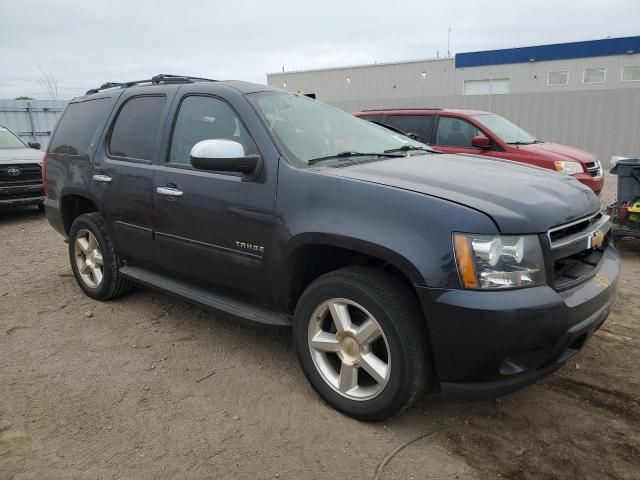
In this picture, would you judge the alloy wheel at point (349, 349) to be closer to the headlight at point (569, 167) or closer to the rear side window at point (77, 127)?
the rear side window at point (77, 127)

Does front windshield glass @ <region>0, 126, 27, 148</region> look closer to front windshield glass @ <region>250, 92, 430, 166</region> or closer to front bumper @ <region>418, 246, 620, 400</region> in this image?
front windshield glass @ <region>250, 92, 430, 166</region>

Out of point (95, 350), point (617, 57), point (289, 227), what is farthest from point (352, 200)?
point (617, 57)

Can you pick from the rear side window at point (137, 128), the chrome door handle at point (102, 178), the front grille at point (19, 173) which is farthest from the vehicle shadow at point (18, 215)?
the rear side window at point (137, 128)

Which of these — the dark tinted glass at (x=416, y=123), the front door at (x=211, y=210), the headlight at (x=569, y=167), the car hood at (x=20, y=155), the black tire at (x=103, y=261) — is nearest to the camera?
the front door at (x=211, y=210)

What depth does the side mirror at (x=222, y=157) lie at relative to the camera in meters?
2.83

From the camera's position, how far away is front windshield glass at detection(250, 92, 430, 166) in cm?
309

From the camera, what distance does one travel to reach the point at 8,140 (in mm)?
9641

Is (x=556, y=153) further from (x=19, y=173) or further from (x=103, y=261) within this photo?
(x=19, y=173)

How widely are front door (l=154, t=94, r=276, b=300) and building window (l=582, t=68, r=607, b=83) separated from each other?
26.5 meters

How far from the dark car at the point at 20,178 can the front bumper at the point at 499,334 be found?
844cm

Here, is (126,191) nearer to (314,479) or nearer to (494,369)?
(314,479)

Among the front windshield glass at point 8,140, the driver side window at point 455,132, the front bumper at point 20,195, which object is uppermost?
the front windshield glass at point 8,140

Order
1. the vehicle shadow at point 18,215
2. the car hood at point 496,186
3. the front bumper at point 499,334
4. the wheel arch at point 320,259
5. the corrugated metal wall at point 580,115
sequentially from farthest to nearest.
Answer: the corrugated metal wall at point 580,115 < the vehicle shadow at point 18,215 < the wheel arch at point 320,259 < the car hood at point 496,186 < the front bumper at point 499,334

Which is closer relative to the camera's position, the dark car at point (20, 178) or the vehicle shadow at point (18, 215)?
the dark car at point (20, 178)
